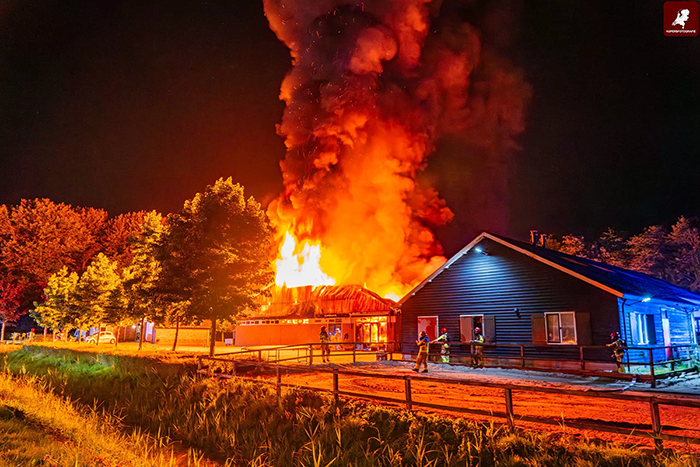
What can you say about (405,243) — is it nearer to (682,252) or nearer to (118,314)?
(682,252)

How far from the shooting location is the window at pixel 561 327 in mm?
22078

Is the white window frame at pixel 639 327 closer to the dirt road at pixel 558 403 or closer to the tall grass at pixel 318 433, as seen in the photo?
the dirt road at pixel 558 403

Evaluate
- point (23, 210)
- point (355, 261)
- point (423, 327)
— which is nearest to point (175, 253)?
point (423, 327)

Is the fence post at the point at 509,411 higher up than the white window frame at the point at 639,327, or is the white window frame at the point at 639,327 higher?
the white window frame at the point at 639,327

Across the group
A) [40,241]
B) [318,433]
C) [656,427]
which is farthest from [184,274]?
[40,241]

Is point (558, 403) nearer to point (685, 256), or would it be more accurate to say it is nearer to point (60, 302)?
point (60, 302)

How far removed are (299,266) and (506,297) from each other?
1616 inches

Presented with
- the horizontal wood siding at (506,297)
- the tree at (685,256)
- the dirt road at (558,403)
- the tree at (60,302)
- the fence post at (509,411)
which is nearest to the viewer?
the fence post at (509,411)

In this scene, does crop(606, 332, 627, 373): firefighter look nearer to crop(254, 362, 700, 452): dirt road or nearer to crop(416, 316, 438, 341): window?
crop(254, 362, 700, 452): dirt road

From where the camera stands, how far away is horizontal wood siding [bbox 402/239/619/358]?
21547mm

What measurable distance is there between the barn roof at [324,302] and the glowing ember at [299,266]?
12.1 metres

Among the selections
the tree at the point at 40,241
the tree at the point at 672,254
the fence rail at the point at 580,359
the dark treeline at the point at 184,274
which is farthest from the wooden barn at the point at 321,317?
the tree at the point at 40,241

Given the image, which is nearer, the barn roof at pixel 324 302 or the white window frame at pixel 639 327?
the white window frame at pixel 639 327

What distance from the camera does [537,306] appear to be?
23.4m
